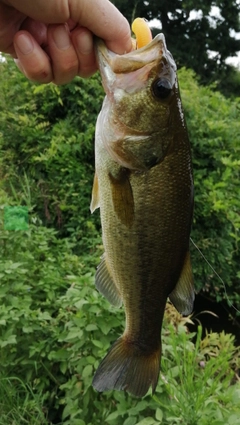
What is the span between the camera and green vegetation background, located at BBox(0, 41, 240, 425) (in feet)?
7.72

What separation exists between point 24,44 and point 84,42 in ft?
0.63

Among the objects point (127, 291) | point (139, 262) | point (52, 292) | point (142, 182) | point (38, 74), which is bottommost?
point (52, 292)

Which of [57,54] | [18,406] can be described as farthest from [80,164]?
[57,54]

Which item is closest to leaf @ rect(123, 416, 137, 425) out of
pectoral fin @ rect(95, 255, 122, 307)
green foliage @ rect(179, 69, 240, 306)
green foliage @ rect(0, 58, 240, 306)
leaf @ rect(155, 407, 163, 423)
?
leaf @ rect(155, 407, 163, 423)

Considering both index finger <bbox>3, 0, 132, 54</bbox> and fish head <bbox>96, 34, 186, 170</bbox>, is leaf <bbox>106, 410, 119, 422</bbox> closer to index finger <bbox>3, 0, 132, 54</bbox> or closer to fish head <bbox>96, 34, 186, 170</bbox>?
fish head <bbox>96, 34, 186, 170</bbox>

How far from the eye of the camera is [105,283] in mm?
1639

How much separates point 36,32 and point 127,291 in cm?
92

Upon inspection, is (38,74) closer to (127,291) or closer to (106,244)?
(106,244)

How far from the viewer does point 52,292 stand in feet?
9.86

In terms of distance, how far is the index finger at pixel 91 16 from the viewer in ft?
4.73

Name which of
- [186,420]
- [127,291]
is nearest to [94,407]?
[186,420]

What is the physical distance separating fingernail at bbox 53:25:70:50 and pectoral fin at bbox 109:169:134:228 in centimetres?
48

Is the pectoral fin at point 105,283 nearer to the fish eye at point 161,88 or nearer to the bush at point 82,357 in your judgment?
the fish eye at point 161,88

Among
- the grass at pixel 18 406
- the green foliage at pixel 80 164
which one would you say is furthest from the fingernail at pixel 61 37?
the green foliage at pixel 80 164
